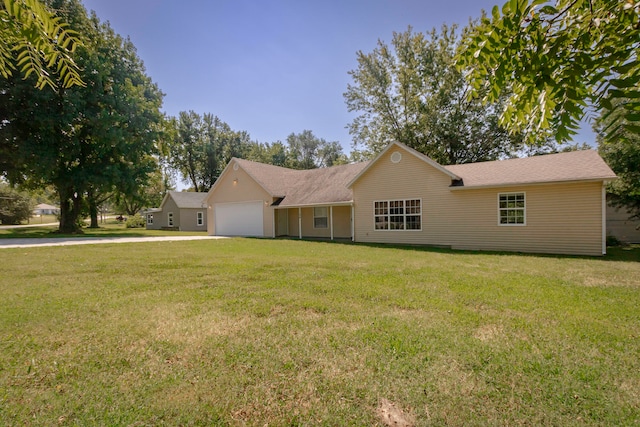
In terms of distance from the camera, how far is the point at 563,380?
2.96 metres

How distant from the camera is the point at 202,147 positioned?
4519 cm

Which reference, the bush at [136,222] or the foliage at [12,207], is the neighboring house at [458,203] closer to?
the bush at [136,222]

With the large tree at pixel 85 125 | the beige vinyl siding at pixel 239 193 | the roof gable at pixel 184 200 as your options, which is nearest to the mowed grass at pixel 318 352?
the beige vinyl siding at pixel 239 193

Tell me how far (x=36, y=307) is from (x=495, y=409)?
6655 millimetres

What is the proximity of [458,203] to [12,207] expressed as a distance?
57.9 metres

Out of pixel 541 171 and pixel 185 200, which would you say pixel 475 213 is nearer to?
pixel 541 171

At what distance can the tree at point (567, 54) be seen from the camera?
64.2 inches

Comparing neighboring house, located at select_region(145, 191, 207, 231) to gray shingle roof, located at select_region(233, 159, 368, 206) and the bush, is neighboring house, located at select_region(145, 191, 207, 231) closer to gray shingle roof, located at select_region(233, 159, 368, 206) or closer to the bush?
the bush

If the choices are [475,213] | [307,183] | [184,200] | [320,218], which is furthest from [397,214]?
[184,200]

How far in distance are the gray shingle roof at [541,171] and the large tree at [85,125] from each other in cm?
2326

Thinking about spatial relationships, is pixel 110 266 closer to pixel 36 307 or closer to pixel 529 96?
pixel 36 307

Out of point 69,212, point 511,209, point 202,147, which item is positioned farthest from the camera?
point 202,147

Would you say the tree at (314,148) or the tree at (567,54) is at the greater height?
the tree at (314,148)

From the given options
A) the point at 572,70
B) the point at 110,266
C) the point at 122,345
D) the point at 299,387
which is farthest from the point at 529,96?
the point at 110,266
